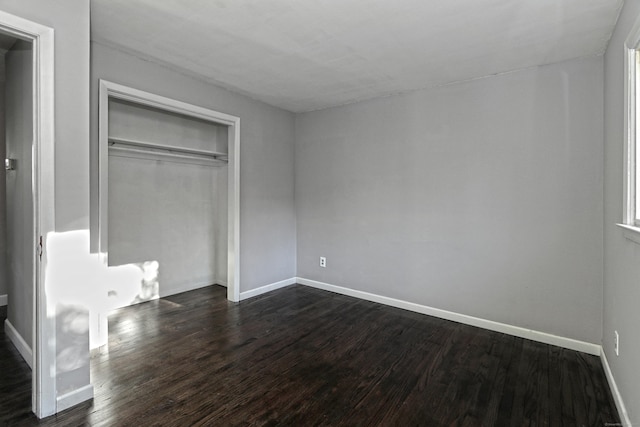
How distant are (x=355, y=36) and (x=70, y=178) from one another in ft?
7.25

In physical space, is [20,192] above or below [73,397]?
above

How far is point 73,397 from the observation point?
6.32 feet

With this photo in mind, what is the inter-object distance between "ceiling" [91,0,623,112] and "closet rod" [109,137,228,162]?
1.00 m

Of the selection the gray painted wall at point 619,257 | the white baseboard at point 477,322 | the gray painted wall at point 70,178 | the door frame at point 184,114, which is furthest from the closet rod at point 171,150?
the gray painted wall at point 619,257

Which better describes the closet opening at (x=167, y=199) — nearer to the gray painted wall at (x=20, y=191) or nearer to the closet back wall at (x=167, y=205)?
the closet back wall at (x=167, y=205)

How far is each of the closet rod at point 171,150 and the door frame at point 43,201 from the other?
1628mm

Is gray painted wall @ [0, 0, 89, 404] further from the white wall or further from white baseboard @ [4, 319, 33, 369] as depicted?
the white wall

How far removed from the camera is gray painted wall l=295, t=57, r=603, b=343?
106 inches

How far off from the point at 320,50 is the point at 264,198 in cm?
211

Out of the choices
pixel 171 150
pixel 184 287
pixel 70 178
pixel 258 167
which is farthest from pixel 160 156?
pixel 70 178

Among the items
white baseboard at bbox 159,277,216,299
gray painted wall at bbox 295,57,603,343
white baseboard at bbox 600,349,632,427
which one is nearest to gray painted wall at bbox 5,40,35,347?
white baseboard at bbox 159,277,216,299

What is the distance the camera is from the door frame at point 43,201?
1788mm

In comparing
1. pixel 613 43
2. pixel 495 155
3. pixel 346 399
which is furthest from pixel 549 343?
pixel 613 43

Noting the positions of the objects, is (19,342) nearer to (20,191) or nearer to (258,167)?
(20,191)
